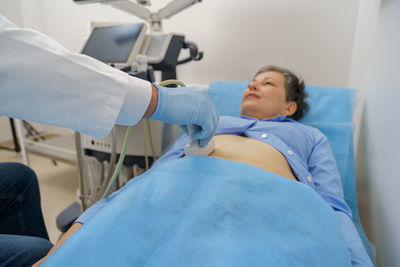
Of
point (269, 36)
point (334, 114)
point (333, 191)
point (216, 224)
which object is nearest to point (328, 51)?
point (269, 36)

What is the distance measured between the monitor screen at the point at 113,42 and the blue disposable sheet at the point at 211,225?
87 cm

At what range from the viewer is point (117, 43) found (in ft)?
4.74

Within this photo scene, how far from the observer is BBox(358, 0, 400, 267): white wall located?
2.96ft

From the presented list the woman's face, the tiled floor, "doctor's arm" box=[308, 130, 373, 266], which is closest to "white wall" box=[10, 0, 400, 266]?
"doctor's arm" box=[308, 130, 373, 266]

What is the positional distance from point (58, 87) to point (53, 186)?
1.89m

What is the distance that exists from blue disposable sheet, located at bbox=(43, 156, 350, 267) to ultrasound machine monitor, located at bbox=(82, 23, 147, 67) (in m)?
0.84

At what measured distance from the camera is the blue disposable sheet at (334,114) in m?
1.31

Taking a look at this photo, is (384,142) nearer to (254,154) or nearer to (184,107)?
(254,154)

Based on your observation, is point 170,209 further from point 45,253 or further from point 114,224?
point 45,253

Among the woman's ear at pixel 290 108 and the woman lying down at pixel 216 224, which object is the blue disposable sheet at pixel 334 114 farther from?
the woman lying down at pixel 216 224

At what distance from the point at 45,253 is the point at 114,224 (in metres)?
0.31

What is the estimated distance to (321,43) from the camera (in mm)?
1740

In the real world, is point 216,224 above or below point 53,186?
above

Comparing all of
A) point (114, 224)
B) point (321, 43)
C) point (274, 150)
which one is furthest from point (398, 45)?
point (114, 224)
